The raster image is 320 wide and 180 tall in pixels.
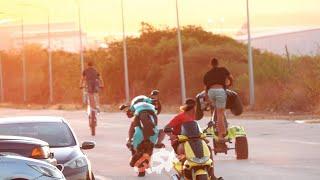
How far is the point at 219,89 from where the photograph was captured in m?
20.6

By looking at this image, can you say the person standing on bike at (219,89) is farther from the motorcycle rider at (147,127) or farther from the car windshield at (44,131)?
the car windshield at (44,131)

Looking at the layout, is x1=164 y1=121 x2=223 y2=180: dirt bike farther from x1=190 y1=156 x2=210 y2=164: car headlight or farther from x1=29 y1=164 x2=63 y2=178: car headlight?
x1=29 y1=164 x2=63 y2=178: car headlight

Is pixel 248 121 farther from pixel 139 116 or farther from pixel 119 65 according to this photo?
pixel 119 65

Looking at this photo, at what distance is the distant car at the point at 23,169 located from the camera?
11.4m

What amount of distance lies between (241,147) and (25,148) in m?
8.57

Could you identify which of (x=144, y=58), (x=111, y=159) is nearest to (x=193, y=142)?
(x=111, y=159)

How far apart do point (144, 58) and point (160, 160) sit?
211 feet

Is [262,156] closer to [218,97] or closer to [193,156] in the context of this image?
[218,97]

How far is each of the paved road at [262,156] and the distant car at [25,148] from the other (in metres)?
5.00

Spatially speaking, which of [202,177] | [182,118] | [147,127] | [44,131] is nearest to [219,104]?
[147,127]

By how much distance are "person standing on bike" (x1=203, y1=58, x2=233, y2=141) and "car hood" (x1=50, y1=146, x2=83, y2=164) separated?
542cm

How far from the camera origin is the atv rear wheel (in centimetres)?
2055

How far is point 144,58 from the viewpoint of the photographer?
85688mm

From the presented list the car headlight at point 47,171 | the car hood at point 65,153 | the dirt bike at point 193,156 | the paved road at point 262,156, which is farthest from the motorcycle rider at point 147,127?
the car headlight at point 47,171
